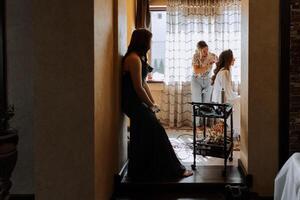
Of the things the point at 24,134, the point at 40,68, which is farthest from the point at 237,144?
the point at 40,68

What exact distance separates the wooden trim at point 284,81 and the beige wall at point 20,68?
2.23 meters

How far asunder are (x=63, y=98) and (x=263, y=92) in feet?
5.87

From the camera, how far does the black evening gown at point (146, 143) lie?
363 cm

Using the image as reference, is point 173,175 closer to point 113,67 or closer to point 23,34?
point 113,67

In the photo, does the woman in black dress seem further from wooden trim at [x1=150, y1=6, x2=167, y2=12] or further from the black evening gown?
wooden trim at [x1=150, y1=6, x2=167, y2=12]

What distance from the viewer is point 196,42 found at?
23.1 feet

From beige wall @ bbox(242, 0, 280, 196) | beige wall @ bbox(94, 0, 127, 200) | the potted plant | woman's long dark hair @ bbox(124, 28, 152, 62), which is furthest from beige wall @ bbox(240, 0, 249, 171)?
the potted plant

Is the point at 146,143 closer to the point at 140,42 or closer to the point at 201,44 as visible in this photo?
the point at 140,42

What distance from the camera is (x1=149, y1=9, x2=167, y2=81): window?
7282 mm

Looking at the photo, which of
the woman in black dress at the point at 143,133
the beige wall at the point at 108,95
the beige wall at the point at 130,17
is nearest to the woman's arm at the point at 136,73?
the woman in black dress at the point at 143,133

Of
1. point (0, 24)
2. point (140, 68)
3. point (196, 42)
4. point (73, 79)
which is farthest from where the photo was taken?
point (196, 42)

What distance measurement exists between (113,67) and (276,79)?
1.48m

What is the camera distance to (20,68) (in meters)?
3.31

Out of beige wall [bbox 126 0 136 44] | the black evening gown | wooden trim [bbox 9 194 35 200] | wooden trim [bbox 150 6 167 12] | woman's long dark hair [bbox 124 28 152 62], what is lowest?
wooden trim [bbox 9 194 35 200]
